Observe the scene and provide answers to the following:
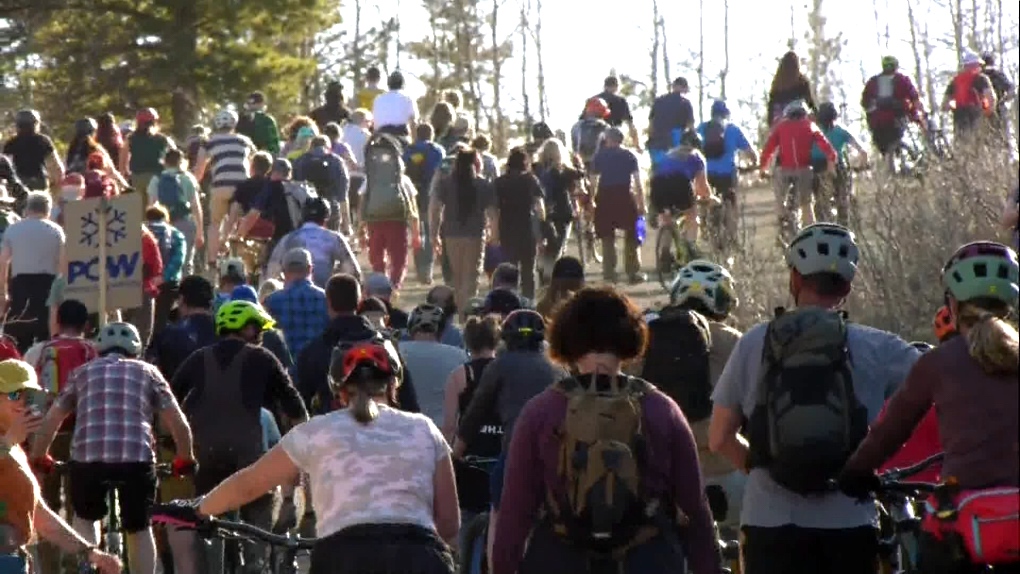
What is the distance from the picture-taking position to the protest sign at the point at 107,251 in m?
18.2

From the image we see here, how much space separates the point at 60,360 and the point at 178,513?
282 inches

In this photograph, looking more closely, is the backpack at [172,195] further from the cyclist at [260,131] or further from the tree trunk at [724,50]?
the tree trunk at [724,50]

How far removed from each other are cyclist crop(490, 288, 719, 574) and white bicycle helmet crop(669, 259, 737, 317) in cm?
320

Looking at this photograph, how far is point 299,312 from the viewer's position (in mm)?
18078

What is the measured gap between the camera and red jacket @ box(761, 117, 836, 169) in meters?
26.3

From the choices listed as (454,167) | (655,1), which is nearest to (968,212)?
(454,167)

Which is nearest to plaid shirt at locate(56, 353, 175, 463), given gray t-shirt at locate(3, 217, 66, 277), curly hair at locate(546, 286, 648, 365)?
curly hair at locate(546, 286, 648, 365)

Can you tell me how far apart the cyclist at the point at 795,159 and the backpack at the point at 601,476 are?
60.3ft

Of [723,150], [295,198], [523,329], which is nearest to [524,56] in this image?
[723,150]

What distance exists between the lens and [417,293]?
29.4 metres

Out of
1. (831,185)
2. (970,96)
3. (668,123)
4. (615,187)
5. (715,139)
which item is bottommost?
(831,185)

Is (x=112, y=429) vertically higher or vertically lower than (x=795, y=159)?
lower

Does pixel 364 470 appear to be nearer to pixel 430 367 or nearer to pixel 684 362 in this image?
pixel 684 362

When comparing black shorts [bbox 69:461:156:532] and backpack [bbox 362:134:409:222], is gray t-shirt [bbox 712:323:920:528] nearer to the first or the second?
black shorts [bbox 69:461:156:532]
